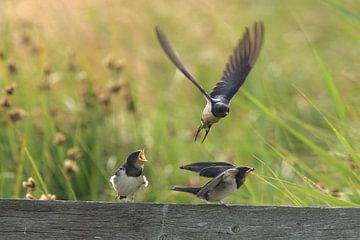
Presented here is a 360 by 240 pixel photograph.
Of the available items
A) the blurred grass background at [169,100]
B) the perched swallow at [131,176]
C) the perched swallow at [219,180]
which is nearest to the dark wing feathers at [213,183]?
the perched swallow at [219,180]

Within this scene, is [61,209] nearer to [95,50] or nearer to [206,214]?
[206,214]

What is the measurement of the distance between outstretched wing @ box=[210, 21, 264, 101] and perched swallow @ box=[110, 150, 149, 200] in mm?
294

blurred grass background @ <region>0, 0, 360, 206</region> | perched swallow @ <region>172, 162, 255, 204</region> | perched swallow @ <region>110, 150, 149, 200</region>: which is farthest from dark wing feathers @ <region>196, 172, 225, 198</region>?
blurred grass background @ <region>0, 0, 360, 206</region>

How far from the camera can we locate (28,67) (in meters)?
5.53

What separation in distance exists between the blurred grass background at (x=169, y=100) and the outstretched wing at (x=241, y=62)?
21cm

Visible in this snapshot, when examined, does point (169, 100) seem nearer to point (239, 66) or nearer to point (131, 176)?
point (239, 66)

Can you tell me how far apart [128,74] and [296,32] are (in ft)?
6.00

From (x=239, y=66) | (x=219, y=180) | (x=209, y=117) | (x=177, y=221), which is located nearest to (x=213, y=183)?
(x=219, y=180)

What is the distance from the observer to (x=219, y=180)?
8.16 feet

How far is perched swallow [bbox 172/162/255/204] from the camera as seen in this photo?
248cm

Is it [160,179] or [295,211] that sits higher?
[295,211]

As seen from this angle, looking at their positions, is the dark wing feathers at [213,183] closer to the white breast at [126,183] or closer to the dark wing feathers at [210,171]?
the dark wing feathers at [210,171]

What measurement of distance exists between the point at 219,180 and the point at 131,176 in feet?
0.92

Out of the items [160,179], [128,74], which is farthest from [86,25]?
[160,179]
